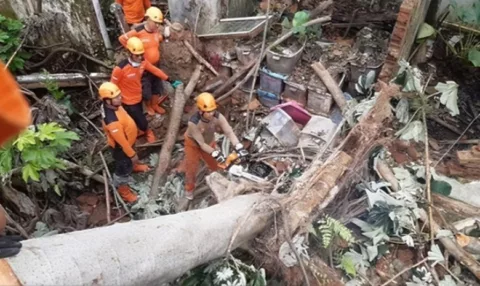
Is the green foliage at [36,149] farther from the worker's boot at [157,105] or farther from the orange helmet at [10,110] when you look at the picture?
the orange helmet at [10,110]

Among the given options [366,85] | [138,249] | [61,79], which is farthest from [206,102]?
[138,249]

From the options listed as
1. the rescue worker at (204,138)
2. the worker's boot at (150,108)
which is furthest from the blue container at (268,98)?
the worker's boot at (150,108)

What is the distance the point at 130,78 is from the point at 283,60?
2.11 m

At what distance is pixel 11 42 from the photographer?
7125mm

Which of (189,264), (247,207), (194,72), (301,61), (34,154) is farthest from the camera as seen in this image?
(194,72)

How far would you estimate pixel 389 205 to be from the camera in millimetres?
4195

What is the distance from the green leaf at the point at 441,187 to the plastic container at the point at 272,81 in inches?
114

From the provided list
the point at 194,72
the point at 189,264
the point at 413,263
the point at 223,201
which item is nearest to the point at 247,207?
the point at 223,201

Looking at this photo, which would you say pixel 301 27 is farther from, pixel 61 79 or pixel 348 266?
pixel 348 266

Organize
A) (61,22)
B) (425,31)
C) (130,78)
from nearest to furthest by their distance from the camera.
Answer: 1. (130,78)
2. (425,31)
3. (61,22)

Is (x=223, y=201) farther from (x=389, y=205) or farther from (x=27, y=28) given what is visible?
(x=27, y=28)

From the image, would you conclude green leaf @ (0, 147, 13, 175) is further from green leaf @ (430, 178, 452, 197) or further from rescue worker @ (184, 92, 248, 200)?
green leaf @ (430, 178, 452, 197)

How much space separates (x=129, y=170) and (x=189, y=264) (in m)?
3.59

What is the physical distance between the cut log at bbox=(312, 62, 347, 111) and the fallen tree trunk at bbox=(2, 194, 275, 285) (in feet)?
11.7
